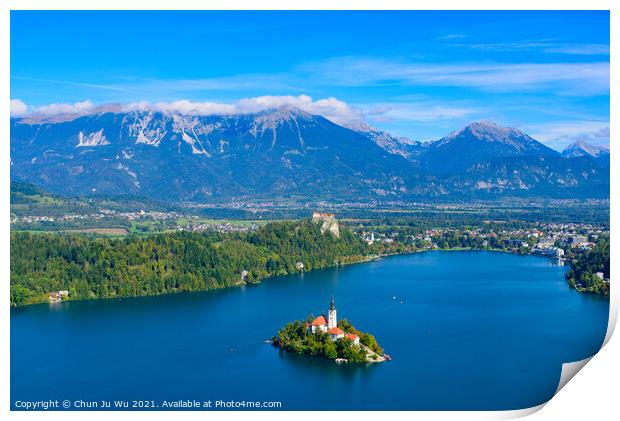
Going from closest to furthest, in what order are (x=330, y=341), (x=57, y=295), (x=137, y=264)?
1. (x=330, y=341)
2. (x=57, y=295)
3. (x=137, y=264)

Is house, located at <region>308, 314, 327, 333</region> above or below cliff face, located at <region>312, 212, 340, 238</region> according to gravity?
below

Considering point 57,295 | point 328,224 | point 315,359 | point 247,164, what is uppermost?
point 247,164

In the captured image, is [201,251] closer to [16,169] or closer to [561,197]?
[16,169]

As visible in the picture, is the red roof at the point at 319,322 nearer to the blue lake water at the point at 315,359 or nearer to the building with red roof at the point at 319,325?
the building with red roof at the point at 319,325

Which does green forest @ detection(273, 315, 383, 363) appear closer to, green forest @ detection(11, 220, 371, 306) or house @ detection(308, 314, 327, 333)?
house @ detection(308, 314, 327, 333)

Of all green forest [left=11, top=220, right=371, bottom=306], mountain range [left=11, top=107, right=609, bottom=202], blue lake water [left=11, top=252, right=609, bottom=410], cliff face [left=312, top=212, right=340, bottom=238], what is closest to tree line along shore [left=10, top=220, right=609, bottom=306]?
green forest [left=11, top=220, right=371, bottom=306]

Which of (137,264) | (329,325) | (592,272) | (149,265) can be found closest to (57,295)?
(137,264)

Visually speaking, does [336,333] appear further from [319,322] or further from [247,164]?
[247,164]
